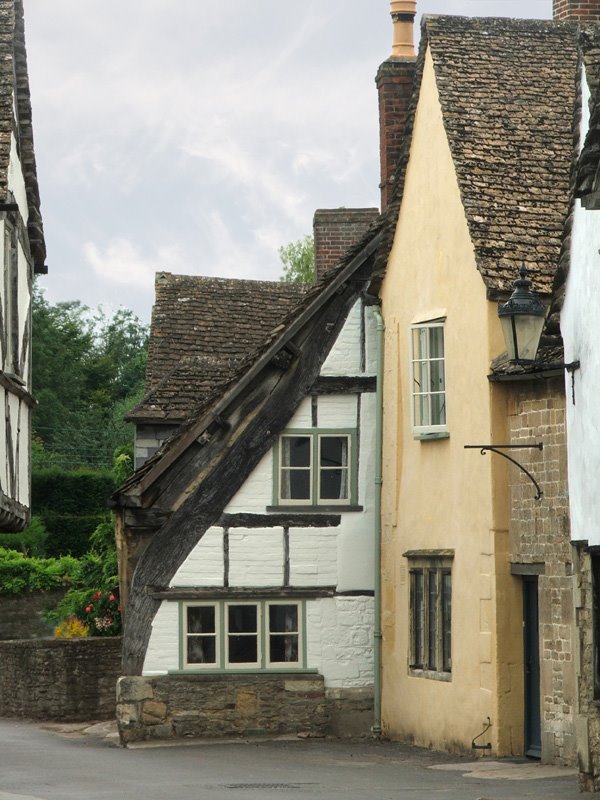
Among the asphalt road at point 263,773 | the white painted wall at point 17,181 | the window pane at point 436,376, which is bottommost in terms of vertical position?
the asphalt road at point 263,773

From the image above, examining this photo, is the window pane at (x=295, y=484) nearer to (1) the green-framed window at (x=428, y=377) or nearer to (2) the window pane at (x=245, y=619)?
(2) the window pane at (x=245, y=619)

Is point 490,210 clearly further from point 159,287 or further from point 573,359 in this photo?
point 159,287

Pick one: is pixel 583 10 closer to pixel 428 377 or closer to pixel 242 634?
pixel 428 377

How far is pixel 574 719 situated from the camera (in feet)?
55.1

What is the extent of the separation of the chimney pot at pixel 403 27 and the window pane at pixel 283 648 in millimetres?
8652

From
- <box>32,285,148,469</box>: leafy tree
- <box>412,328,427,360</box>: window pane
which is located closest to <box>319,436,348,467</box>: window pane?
<box>412,328,427,360</box>: window pane

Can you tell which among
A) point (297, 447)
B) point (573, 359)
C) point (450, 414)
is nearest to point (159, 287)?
Answer: point (297, 447)

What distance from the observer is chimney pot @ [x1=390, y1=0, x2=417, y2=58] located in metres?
23.8

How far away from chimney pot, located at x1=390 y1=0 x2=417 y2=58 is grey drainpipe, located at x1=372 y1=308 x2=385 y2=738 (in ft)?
13.8

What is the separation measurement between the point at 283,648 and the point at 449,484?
362 cm

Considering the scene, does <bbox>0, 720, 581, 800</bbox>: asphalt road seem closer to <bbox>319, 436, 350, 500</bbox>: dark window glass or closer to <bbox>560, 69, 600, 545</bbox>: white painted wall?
<bbox>560, 69, 600, 545</bbox>: white painted wall

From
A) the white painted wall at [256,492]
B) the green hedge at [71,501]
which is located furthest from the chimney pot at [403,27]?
the green hedge at [71,501]

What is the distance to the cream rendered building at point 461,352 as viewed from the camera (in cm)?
1867

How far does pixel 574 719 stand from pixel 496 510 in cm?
286
